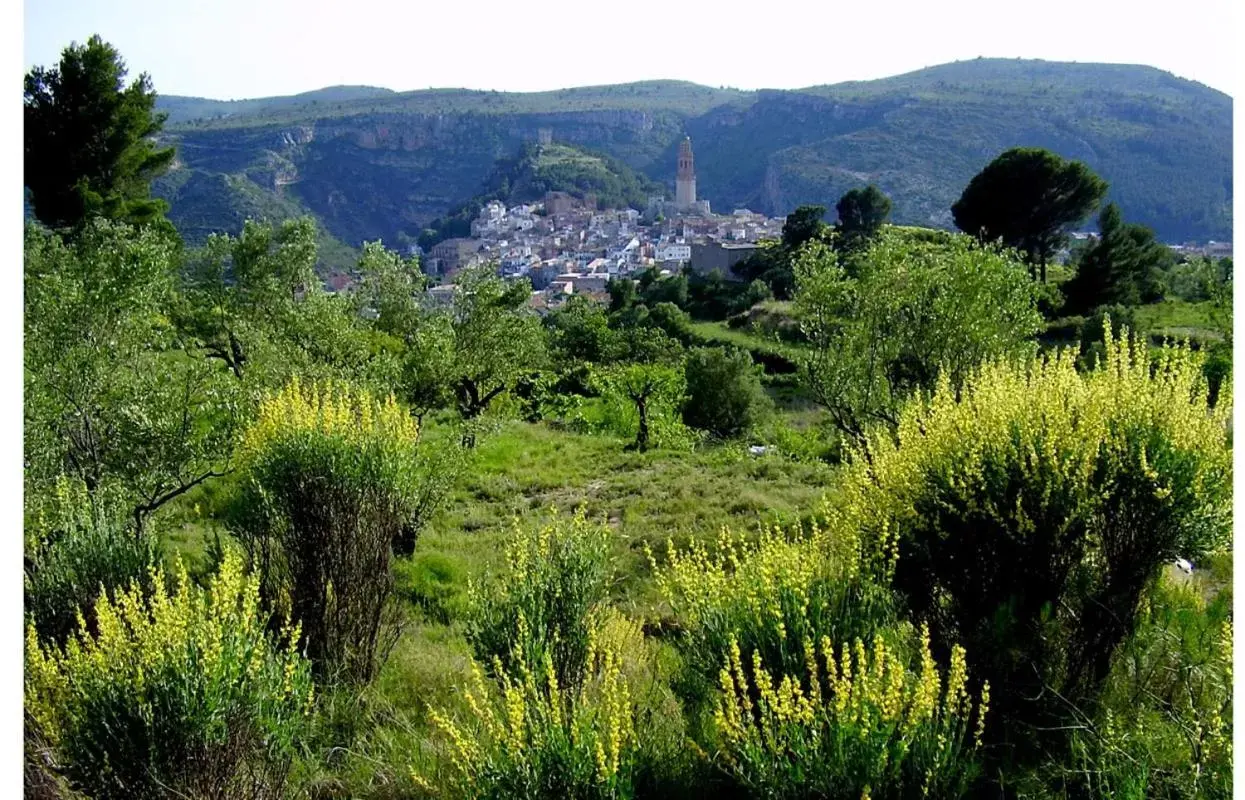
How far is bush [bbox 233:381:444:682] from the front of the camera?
664 cm

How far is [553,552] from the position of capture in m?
6.33

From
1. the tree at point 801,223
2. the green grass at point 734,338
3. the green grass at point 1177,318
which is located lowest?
the green grass at point 734,338

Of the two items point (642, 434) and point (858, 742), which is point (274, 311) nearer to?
point (642, 434)

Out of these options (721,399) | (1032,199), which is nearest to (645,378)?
(721,399)

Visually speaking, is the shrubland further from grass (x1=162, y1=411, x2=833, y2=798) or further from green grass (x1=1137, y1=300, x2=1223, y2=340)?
green grass (x1=1137, y1=300, x2=1223, y2=340)

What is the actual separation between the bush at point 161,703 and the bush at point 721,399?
715 inches

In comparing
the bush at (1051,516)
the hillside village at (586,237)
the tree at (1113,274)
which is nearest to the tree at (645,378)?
the bush at (1051,516)

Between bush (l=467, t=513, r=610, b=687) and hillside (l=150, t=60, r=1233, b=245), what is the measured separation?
9871cm

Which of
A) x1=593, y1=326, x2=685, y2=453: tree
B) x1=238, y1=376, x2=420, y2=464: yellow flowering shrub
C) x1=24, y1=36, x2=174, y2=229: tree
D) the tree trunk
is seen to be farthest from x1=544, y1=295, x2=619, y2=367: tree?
x1=238, y1=376, x2=420, y2=464: yellow flowering shrub

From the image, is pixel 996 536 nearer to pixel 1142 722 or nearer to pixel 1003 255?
pixel 1142 722

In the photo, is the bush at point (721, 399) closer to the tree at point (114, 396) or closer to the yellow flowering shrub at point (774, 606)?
the tree at point (114, 396)

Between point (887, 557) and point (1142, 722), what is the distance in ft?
5.56

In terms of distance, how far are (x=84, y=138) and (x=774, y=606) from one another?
2684cm

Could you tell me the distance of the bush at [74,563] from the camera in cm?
616
